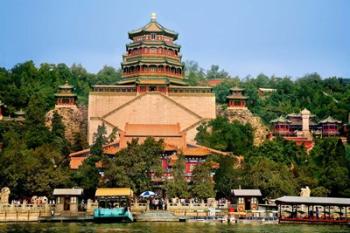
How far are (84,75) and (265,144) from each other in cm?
3398

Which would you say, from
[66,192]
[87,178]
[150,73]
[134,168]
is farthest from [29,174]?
[150,73]

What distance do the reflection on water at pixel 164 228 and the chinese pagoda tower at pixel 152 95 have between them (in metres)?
15.1

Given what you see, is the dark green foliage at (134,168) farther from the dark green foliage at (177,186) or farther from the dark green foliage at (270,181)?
the dark green foliage at (270,181)

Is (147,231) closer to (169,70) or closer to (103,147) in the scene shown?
(103,147)

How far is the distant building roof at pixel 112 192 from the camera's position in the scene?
110 feet

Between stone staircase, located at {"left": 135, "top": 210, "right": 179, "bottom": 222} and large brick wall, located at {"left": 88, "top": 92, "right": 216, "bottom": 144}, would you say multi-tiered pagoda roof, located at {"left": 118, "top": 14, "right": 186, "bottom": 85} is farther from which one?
stone staircase, located at {"left": 135, "top": 210, "right": 179, "bottom": 222}

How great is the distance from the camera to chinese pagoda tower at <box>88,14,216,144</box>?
153 feet

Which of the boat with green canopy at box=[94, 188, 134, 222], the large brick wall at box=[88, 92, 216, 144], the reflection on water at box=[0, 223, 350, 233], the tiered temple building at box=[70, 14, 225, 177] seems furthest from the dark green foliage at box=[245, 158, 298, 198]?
the large brick wall at box=[88, 92, 216, 144]

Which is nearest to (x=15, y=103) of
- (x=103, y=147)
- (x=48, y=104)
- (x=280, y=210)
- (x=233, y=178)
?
(x=48, y=104)

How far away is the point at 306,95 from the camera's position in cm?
6494

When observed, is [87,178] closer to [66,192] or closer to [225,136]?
[66,192]

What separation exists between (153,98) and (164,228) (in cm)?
1969

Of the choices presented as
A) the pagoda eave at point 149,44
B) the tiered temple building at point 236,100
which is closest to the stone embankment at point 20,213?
the pagoda eave at point 149,44

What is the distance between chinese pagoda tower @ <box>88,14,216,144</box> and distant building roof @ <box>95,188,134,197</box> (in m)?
11.1
